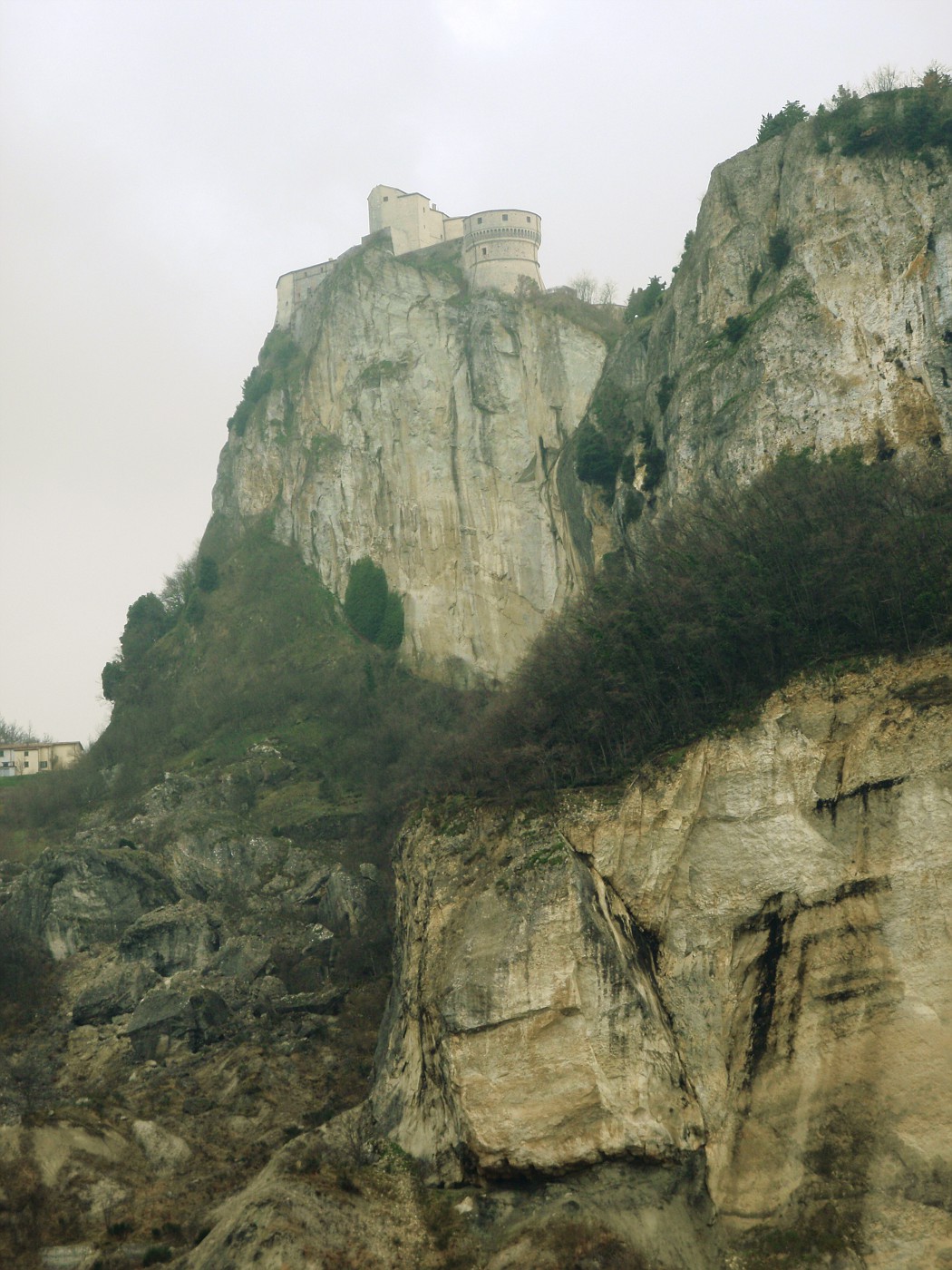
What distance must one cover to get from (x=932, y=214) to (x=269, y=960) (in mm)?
33858

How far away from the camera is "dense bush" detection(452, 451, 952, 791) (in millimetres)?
34406

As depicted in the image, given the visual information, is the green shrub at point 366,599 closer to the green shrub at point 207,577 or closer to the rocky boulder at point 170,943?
the green shrub at point 207,577

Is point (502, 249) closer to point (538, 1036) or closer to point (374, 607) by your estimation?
point (374, 607)

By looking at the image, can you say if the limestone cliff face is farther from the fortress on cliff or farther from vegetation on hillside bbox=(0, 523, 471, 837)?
the fortress on cliff

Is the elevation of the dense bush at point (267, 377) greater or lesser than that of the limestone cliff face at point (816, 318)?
greater

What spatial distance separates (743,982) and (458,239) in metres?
57.6

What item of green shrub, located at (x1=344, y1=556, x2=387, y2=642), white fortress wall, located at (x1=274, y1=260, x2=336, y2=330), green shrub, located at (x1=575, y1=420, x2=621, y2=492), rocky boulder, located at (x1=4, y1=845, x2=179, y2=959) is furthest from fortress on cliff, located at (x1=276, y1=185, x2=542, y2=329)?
rocky boulder, located at (x1=4, y1=845, x2=179, y2=959)

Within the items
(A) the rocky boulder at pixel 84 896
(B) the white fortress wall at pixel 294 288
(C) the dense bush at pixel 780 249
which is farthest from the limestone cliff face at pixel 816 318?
(B) the white fortress wall at pixel 294 288

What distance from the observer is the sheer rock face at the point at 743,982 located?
97.4 ft

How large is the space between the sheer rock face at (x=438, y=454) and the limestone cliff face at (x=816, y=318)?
1606 centimetres

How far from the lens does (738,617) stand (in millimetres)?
36375

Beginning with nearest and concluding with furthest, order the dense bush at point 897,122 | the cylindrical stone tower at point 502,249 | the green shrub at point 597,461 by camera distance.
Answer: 1. the dense bush at point 897,122
2. the green shrub at point 597,461
3. the cylindrical stone tower at point 502,249

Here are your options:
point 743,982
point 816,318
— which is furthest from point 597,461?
point 743,982

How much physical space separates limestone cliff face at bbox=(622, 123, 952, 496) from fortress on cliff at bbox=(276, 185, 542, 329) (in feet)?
88.7
